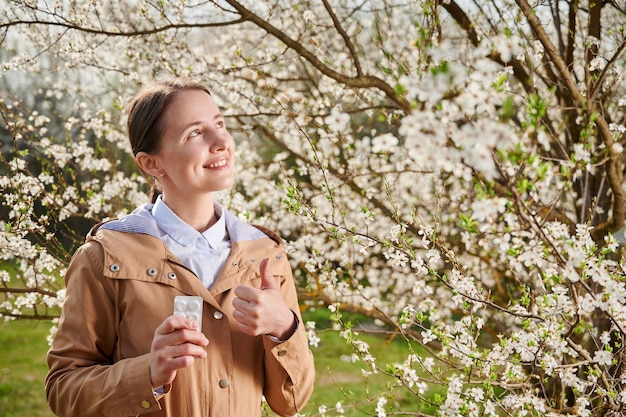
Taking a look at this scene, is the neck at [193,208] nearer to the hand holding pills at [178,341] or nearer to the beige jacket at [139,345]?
the beige jacket at [139,345]

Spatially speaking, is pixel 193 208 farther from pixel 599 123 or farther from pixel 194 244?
pixel 599 123

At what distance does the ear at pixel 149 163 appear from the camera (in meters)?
1.75

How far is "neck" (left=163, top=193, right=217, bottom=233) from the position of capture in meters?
1.76

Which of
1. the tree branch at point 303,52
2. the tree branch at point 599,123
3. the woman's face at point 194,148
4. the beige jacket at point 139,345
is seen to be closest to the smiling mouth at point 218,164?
the woman's face at point 194,148

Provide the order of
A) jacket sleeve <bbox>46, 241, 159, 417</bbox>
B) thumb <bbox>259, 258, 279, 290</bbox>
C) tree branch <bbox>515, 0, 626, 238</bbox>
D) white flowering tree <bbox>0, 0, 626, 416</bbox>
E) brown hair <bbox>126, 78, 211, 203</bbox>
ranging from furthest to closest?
tree branch <bbox>515, 0, 626, 238</bbox> < brown hair <bbox>126, 78, 211, 203</bbox> < thumb <bbox>259, 258, 279, 290</bbox> < jacket sleeve <bbox>46, 241, 159, 417</bbox> < white flowering tree <bbox>0, 0, 626, 416</bbox>

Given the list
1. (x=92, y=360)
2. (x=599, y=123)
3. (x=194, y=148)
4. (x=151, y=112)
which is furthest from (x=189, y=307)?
(x=599, y=123)

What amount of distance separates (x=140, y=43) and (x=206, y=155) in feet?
11.8

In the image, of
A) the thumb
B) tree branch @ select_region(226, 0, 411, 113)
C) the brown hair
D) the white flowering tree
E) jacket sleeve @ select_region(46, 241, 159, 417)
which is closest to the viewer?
the white flowering tree

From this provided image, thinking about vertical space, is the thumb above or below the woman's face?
below

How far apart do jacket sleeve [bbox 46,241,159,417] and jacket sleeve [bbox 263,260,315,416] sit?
1.04 feet

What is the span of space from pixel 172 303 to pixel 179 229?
9.2 inches

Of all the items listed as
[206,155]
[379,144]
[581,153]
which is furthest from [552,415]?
[206,155]

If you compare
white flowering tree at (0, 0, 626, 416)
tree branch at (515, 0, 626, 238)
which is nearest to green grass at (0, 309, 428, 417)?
white flowering tree at (0, 0, 626, 416)

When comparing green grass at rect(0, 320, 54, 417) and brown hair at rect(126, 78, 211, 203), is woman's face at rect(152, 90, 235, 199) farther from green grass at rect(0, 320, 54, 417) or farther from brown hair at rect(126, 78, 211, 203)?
green grass at rect(0, 320, 54, 417)
